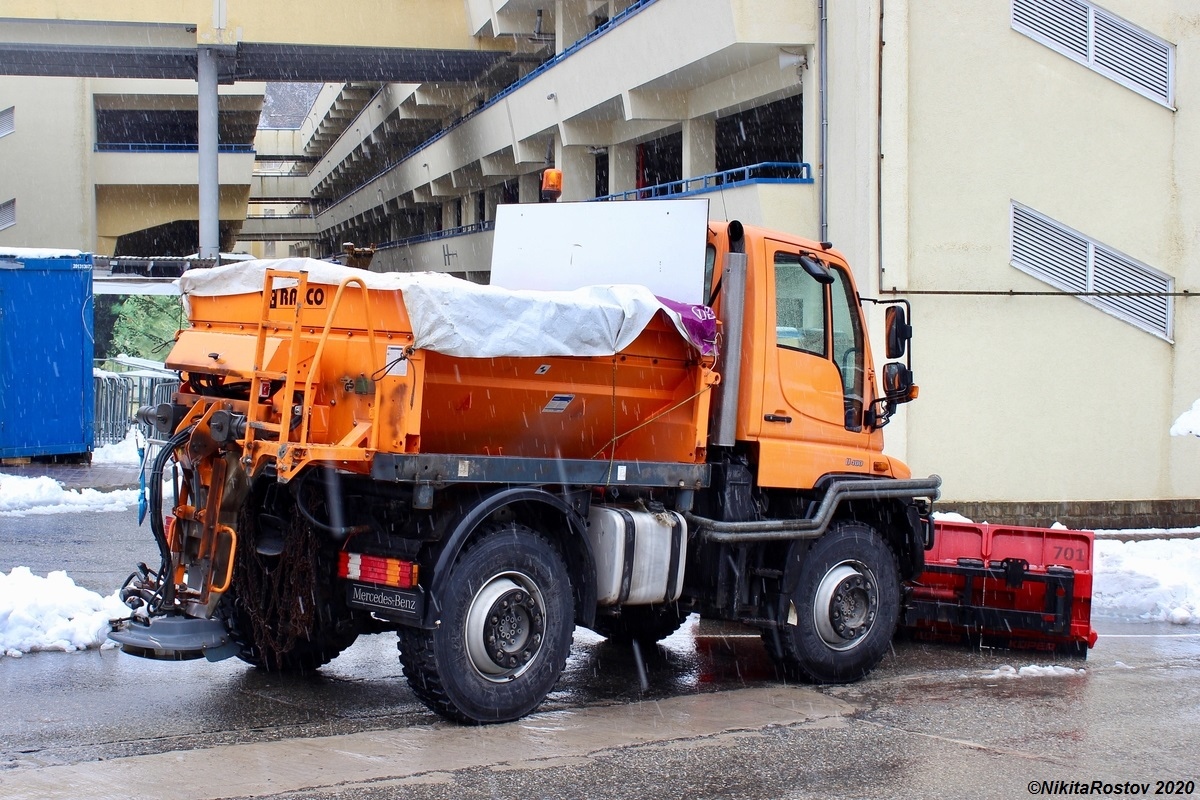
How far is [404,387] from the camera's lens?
256 inches

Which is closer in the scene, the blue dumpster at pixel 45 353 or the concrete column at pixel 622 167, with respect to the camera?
the blue dumpster at pixel 45 353

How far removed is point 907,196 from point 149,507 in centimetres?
1124

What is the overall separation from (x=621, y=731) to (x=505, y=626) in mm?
823

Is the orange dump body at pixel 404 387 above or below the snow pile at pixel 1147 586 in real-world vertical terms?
A: above

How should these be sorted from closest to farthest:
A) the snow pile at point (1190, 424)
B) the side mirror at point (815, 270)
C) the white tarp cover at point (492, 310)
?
the white tarp cover at point (492, 310) < the side mirror at point (815, 270) < the snow pile at point (1190, 424)

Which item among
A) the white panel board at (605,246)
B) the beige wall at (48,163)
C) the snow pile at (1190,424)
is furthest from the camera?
the beige wall at (48,163)

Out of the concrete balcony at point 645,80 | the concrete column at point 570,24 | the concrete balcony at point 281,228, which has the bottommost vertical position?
the concrete balcony at point 645,80

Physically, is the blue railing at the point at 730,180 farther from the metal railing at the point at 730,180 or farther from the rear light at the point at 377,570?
the rear light at the point at 377,570

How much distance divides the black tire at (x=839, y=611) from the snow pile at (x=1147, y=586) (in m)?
3.52

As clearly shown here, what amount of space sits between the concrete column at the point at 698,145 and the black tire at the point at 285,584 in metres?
15.4

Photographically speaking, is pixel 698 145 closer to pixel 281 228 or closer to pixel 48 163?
pixel 48 163

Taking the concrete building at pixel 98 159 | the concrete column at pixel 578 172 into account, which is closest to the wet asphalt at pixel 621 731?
the concrete column at pixel 578 172

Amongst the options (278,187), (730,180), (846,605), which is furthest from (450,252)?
(278,187)

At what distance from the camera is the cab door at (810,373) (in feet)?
26.9
